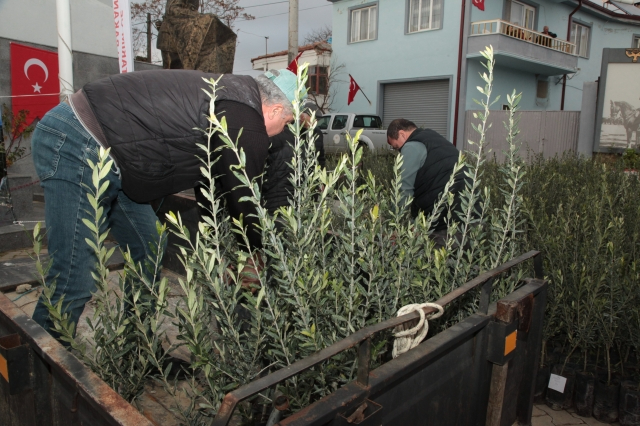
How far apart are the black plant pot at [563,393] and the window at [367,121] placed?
1642 centimetres

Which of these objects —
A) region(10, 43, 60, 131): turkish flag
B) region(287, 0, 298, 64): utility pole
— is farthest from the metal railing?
region(287, 0, 298, 64): utility pole

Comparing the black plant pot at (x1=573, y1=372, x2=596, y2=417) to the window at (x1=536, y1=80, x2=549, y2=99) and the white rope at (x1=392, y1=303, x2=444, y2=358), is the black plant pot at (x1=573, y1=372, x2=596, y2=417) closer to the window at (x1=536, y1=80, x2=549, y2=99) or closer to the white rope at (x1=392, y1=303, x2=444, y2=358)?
the white rope at (x1=392, y1=303, x2=444, y2=358)

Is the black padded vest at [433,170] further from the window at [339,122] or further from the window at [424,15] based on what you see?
the window at [424,15]

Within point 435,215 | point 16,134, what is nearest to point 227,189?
point 435,215

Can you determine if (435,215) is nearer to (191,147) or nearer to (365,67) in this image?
(191,147)

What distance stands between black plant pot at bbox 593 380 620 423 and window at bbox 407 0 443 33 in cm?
1950

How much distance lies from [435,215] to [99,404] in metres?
1.59

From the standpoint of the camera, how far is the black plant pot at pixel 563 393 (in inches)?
125

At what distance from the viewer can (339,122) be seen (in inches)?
771

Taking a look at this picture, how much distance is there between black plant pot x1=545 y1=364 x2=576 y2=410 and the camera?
3178 mm

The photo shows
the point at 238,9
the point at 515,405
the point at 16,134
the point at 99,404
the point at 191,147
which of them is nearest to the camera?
the point at 99,404

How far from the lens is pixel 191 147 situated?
87.5 inches

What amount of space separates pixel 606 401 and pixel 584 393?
0.12 meters

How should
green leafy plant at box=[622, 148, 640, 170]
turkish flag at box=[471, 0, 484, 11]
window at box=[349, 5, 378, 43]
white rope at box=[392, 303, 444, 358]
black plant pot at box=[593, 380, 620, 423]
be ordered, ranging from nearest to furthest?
white rope at box=[392, 303, 444, 358] → black plant pot at box=[593, 380, 620, 423] → green leafy plant at box=[622, 148, 640, 170] → turkish flag at box=[471, 0, 484, 11] → window at box=[349, 5, 378, 43]
